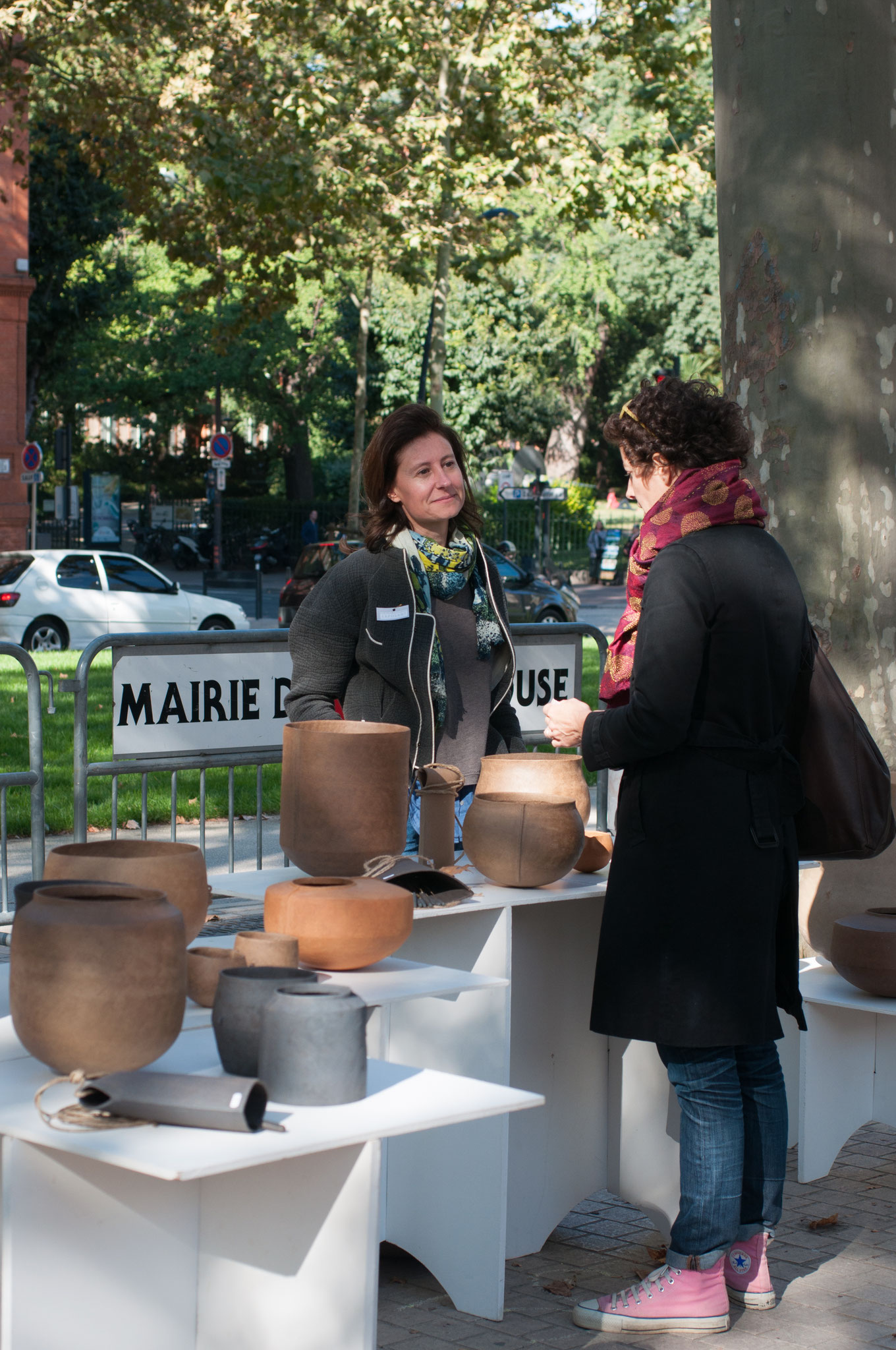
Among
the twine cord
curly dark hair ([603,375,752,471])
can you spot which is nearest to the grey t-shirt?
curly dark hair ([603,375,752,471])

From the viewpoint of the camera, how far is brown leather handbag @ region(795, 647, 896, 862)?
347cm

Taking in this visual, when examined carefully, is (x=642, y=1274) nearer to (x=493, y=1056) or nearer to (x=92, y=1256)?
(x=493, y=1056)

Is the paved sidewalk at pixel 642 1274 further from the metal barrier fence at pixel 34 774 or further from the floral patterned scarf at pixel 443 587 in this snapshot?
the metal barrier fence at pixel 34 774

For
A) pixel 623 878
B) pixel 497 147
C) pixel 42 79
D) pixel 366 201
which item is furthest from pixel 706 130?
pixel 623 878

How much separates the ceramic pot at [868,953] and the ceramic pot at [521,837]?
110 cm

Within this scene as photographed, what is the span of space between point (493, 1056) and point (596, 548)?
132ft

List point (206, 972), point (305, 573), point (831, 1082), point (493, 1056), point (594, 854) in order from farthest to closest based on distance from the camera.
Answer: point (305, 573), point (831, 1082), point (594, 854), point (493, 1056), point (206, 972)

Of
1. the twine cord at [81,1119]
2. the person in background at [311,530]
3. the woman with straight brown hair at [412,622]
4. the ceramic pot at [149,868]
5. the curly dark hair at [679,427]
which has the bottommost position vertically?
the twine cord at [81,1119]

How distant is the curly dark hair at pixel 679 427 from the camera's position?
333 cm

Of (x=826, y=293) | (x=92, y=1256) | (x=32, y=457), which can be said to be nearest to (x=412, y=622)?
(x=92, y=1256)

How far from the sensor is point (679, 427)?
3.33m

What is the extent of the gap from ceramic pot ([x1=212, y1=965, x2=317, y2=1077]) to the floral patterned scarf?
5.68ft

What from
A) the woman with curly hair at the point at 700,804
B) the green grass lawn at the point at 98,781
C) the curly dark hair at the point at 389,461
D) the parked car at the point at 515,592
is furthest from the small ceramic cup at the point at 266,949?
the parked car at the point at 515,592

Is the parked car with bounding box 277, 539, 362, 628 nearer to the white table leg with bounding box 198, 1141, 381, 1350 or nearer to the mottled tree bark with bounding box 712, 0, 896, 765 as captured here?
the mottled tree bark with bounding box 712, 0, 896, 765
